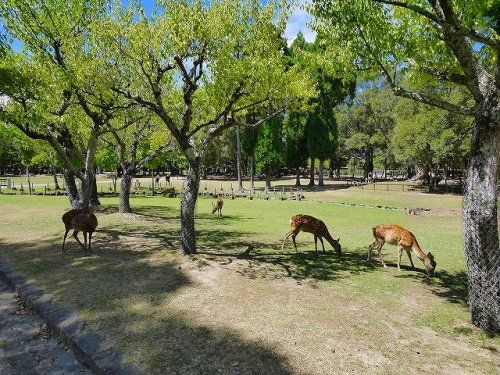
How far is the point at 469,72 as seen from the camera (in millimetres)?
6160

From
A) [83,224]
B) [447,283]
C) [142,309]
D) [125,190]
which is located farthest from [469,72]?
[125,190]

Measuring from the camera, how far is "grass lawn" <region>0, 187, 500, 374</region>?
5254mm

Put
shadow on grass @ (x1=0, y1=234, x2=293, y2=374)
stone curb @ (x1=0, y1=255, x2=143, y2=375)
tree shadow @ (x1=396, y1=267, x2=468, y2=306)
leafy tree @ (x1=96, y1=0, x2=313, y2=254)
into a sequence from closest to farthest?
stone curb @ (x1=0, y1=255, x2=143, y2=375), shadow on grass @ (x1=0, y1=234, x2=293, y2=374), tree shadow @ (x1=396, y1=267, x2=468, y2=306), leafy tree @ (x1=96, y1=0, x2=313, y2=254)

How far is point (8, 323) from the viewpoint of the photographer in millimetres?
6781

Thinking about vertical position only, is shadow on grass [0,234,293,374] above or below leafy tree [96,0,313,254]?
below

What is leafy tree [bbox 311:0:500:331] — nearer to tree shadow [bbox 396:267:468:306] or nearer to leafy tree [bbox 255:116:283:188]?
tree shadow [bbox 396:267:468:306]

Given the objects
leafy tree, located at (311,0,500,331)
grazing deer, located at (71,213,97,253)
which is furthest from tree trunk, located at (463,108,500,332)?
grazing deer, located at (71,213,97,253)

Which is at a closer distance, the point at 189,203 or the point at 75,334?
the point at 75,334

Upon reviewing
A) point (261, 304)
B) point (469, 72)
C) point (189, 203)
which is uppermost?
point (469, 72)

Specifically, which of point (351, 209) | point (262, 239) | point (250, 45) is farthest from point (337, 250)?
point (351, 209)

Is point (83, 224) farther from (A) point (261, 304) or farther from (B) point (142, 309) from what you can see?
(A) point (261, 304)

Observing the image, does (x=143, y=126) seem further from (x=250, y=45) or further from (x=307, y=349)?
(x=307, y=349)

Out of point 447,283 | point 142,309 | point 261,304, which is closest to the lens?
point 142,309

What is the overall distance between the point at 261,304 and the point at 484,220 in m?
4.37
